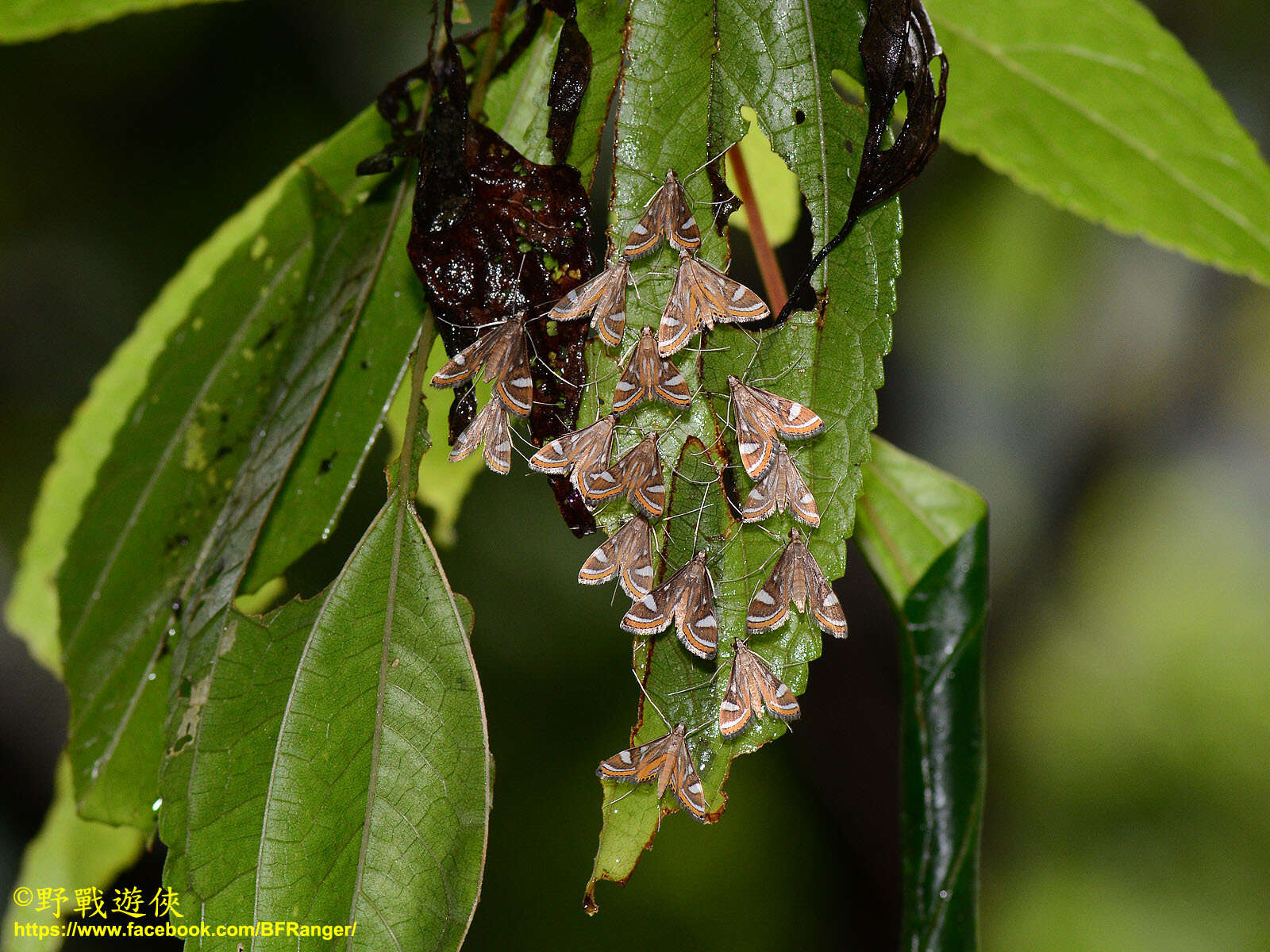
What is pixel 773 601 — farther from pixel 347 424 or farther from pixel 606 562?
pixel 347 424

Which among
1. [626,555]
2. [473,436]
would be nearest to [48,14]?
[473,436]

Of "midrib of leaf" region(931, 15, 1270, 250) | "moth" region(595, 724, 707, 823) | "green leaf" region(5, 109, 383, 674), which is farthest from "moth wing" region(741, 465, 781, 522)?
"green leaf" region(5, 109, 383, 674)

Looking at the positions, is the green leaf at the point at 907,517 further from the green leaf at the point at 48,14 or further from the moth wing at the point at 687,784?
the green leaf at the point at 48,14

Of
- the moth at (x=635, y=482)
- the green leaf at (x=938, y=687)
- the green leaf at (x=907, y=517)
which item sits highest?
the moth at (x=635, y=482)

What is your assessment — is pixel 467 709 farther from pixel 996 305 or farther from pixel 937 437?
pixel 996 305

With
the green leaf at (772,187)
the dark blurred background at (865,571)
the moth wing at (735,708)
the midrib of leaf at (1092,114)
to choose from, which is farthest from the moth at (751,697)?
the dark blurred background at (865,571)

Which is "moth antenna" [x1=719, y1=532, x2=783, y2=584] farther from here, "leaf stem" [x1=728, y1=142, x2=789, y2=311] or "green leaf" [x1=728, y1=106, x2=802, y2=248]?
"green leaf" [x1=728, y1=106, x2=802, y2=248]
